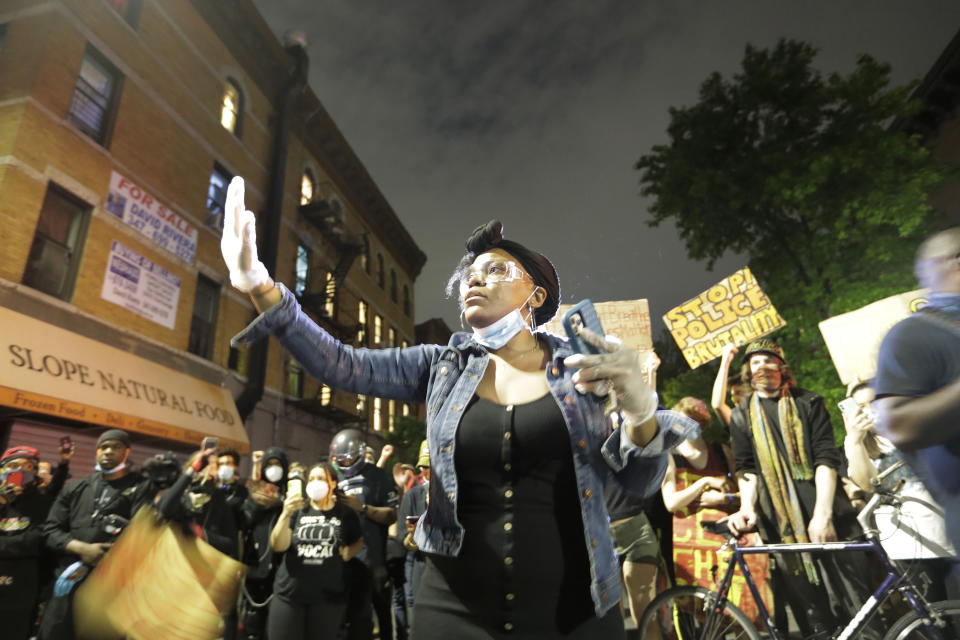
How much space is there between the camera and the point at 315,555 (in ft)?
17.9

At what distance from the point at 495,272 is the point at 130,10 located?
17.7m

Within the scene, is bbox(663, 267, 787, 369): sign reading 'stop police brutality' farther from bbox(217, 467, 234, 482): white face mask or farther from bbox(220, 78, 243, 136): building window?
bbox(220, 78, 243, 136): building window

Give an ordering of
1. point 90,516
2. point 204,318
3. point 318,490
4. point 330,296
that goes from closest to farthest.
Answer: point 318,490
point 90,516
point 204,318
point 330,296

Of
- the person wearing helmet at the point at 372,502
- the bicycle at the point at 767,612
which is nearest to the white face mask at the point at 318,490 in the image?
the person wearing helmet at the point at 372,502

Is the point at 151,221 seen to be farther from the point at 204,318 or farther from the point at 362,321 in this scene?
the point at 362,321

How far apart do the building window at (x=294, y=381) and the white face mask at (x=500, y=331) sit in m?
19.4

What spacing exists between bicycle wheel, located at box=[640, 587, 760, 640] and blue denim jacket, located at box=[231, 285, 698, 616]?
3401 millimetres

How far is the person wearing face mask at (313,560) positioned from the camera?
207 inches

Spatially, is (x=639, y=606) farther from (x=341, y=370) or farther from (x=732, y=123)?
(x=732, y=123)

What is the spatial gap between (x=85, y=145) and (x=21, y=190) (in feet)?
6.96

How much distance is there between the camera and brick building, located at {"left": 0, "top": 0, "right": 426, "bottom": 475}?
37.6 feet

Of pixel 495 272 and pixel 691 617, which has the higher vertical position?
pixel 495 272

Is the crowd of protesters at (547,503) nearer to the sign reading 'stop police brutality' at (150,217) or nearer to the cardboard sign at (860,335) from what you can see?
the cardboard sign at (860,335)

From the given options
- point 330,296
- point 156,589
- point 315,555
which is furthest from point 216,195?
point 156,589
